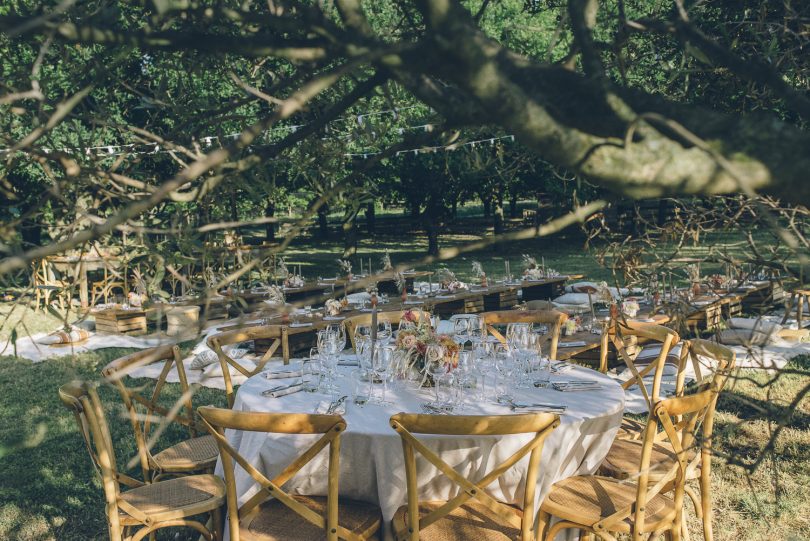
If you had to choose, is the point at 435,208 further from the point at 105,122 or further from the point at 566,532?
the point at 105,122

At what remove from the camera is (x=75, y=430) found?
709 cm

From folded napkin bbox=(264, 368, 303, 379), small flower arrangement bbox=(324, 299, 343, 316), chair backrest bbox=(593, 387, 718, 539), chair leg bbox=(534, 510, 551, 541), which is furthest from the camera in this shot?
small flower arrangement bbox=(324, 299, 343, 316)

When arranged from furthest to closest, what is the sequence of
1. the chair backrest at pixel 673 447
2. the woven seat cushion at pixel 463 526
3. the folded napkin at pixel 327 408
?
the folded napkin at pixel 327 408 → the woven seat cushion at pixel 463 526 → the chair backrest at pixel 673 447

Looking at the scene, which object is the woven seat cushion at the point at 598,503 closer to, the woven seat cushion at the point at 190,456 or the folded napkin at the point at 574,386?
the folded napkin at the point at 574,386

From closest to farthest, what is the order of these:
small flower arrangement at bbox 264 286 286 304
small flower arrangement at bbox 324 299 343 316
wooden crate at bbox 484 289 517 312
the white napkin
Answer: the white napkin < small flower arrangement at bbox 264 286 286 304 < small flower arrangement at bbox 324 299 343 316 < wooden crate at bbox 484 289 517 312

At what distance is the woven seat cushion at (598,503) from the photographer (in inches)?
143

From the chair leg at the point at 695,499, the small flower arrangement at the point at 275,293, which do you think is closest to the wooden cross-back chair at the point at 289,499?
the chair leg at the point at 695,499

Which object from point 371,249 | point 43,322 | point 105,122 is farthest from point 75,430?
point 371,249

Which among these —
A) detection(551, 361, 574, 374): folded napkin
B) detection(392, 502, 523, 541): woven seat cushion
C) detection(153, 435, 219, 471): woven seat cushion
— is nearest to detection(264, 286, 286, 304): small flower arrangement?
detection(153, 435, 219, 471): woven seat cushion

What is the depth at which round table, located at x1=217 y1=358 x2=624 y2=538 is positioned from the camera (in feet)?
12.0

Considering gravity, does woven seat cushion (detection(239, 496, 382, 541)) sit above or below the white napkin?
below

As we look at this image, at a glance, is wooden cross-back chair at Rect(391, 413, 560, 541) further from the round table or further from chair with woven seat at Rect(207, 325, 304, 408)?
chair with woven seat at Rect(207, 325, 304, 408)

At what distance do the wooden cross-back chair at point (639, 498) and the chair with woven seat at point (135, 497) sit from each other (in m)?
1.84

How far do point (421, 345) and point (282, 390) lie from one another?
921 mm
